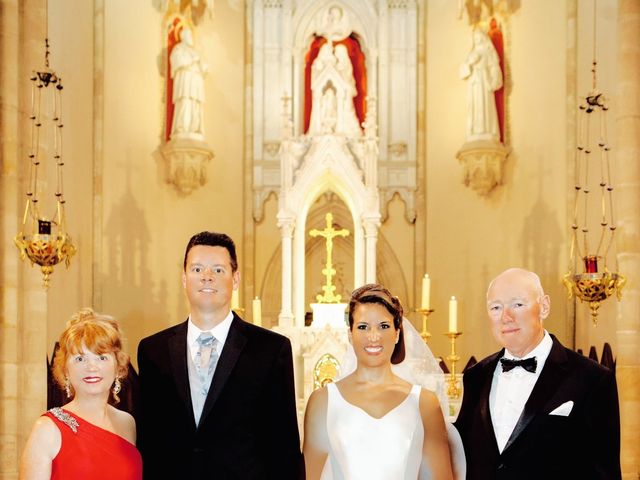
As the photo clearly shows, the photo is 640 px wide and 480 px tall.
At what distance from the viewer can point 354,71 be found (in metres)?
11.0

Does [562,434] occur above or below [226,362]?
below

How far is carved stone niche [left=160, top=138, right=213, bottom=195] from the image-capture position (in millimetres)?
9961

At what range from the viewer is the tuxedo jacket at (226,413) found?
3.41 m

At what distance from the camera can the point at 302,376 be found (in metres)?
8.47

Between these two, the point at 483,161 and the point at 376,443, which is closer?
the point at 376,443

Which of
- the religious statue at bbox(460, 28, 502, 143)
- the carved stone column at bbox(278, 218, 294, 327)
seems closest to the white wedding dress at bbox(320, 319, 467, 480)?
the carved stone column at bbox(278, 218, 294, 327)

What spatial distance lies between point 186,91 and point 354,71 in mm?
2180

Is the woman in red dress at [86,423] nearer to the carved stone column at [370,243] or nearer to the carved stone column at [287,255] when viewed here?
the carved stone column at [287,255]

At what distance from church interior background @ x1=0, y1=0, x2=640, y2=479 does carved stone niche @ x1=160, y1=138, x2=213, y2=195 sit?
0.02m

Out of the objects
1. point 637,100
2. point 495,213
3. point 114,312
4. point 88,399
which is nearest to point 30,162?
point 114,312

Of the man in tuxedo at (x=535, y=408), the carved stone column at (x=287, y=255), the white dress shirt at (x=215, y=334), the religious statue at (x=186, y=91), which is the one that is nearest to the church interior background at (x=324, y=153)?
the carved stone column at (x=287, y=255)

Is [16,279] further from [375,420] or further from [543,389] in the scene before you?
[543,389]

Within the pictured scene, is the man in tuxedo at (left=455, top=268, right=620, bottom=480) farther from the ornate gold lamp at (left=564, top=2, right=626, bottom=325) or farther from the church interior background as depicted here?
the church interior background

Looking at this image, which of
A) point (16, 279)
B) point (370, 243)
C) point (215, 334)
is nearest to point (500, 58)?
point (370, 243)
